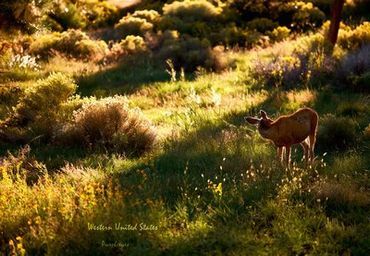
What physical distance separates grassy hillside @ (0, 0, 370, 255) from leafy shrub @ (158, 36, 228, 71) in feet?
0.11

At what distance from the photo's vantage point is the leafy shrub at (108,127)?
7.60 m

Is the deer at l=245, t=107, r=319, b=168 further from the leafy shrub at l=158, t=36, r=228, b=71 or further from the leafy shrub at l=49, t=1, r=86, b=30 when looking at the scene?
the leafy shrub at l=49, t=1, r=86, b=30

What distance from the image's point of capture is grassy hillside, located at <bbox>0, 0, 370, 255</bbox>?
4742mm

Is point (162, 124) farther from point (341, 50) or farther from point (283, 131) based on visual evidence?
point (341, 50)

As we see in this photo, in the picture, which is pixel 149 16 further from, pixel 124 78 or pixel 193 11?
pixel 124 78

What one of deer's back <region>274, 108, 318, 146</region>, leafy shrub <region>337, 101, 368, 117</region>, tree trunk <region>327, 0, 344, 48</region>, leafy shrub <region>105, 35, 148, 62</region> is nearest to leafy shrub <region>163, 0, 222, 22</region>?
leafy shrub <region>105, 35, 148, 62</region>

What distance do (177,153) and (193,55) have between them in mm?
7420

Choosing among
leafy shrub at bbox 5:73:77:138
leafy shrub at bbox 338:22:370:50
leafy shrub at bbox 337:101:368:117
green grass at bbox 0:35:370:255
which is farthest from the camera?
leafy shrub at bbox 338:22:370:50

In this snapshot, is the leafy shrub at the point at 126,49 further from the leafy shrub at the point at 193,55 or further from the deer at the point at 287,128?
the deer at the point at 287,128

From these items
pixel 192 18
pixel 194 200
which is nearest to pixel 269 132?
pixel 194 200

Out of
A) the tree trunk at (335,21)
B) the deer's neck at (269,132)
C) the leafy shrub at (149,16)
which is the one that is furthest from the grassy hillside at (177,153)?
the leafy shrub at (149,16)

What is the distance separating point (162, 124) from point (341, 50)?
6326mm

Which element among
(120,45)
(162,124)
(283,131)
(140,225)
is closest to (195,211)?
(140,225)

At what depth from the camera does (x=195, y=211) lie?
525 centimetres
